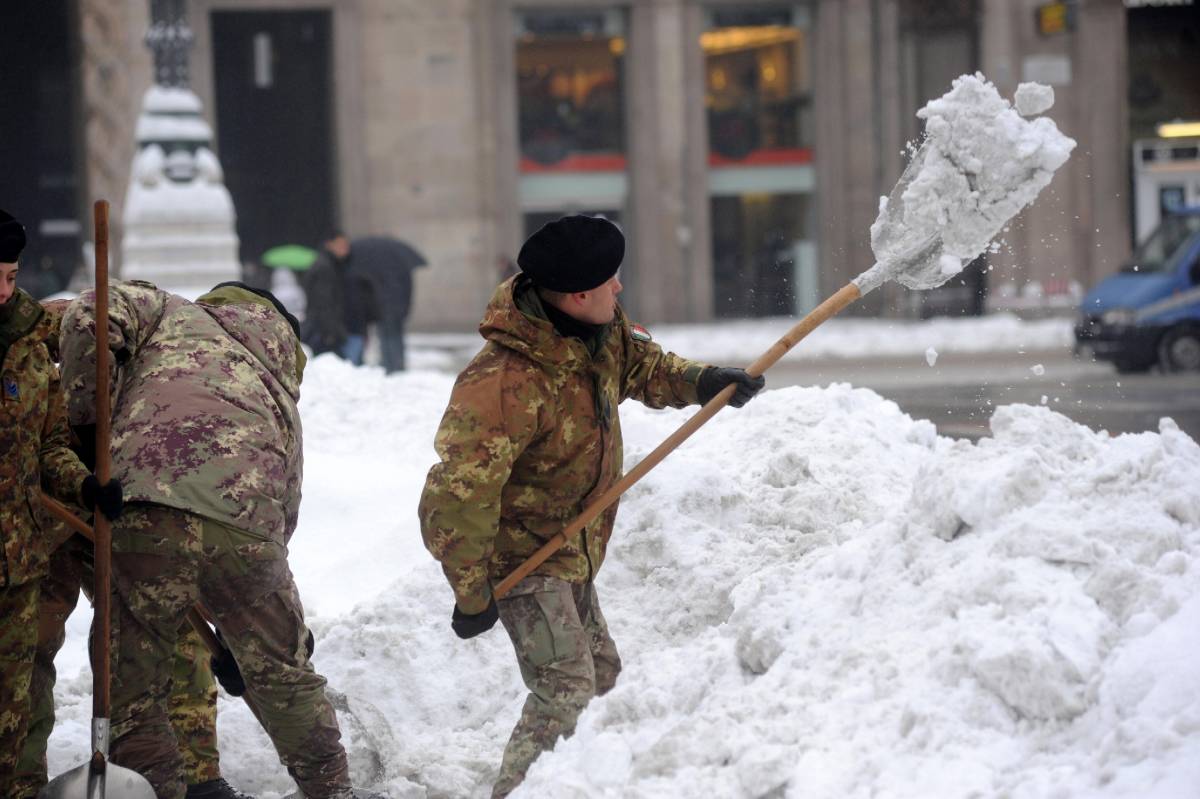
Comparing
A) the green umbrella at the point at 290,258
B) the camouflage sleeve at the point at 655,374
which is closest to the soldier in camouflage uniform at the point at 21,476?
the camouflage sleeve at the point at 655,374

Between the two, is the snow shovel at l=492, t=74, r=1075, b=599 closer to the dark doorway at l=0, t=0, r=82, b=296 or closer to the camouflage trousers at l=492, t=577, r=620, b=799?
the camouflage trousers at l=492, t=577, r=620, b=799

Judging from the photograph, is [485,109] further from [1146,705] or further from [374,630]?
[1146,705]

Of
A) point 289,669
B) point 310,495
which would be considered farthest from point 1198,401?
point 289,669

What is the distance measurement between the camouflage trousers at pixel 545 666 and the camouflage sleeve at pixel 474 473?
16 centimetres

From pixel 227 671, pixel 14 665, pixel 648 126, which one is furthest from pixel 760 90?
pixel 14 665

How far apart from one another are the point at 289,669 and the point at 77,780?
0.57m

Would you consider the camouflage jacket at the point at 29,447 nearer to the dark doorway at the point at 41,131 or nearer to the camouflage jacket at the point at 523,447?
the camouflage jacket at the point at 523,447

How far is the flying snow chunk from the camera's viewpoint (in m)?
4.93

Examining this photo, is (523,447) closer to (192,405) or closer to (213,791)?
(192,405)

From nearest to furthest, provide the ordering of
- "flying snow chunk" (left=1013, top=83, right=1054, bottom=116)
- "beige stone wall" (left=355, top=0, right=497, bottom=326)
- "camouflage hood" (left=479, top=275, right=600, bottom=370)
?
"camouflage hood" (left=479, top=275, right=600, bottom=370), "flying snow chunk" (left=1013, top=83, right=1054, bottom=116), "beige stone wall" (left=355, top=0, right=497, bottom=326)

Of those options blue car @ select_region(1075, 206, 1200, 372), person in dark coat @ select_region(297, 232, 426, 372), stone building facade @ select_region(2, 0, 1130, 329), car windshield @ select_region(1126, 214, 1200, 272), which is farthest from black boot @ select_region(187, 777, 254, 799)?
stone building facade @ select_region(2, 0, 1130, 329)

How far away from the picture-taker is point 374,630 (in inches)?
227

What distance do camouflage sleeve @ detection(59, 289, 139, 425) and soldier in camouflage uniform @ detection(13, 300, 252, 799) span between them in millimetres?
64

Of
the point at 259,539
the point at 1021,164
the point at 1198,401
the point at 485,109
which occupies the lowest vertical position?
the point at 1198,401
